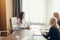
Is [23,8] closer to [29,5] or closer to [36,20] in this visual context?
[29,5]

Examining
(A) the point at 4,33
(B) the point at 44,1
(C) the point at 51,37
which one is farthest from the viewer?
(B) the point at 44,1

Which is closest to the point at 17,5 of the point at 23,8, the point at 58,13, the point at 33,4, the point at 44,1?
the point at 23,8

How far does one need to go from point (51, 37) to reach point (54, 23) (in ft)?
1.13

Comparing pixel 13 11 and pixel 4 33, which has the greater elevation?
pixel 13 11

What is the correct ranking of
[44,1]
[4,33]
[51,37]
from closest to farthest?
[51,37] < [4,33] < [44,1]

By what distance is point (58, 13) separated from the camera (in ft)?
19.5

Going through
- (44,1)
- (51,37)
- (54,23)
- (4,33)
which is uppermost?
(44,1)

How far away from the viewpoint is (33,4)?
648 cm

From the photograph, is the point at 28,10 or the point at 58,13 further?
the point at 28,10

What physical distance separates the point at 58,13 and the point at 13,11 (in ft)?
6.67

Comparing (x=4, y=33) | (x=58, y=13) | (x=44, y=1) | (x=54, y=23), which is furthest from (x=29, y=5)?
A: (x=54, y=23)

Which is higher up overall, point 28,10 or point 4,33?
point 28,10

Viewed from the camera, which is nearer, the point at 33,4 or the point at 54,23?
the point at 54,23

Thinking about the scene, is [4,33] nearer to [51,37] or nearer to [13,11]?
[13,11]
